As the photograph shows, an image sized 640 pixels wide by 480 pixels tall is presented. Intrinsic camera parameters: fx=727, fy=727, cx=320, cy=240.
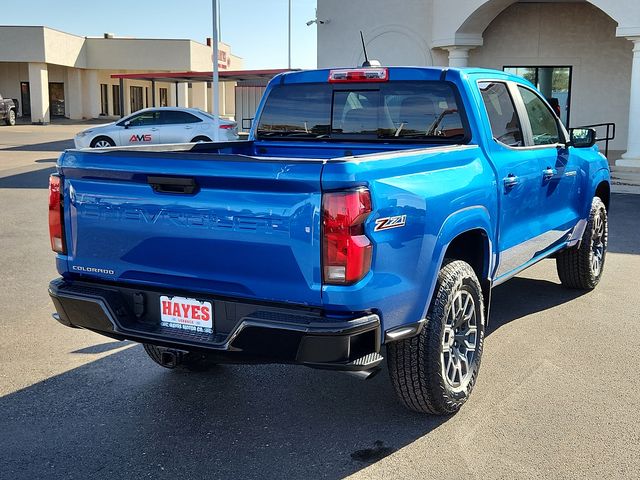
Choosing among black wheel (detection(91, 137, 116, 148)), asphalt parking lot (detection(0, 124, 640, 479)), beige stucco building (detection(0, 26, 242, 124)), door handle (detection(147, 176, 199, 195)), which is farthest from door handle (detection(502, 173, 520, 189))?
beige stucco building (detection(0, 26, 242, 124))

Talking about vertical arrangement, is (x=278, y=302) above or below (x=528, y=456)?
above

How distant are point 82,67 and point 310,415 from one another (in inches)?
2033

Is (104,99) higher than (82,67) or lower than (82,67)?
lower

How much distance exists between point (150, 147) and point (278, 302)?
215 cm

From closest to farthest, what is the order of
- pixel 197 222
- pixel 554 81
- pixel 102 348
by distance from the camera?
pixel 197 222, pixel 102 348, pixel 554 81

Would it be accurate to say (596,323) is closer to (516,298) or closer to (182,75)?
(516,298)

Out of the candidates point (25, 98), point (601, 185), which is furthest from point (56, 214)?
point (25, 98)

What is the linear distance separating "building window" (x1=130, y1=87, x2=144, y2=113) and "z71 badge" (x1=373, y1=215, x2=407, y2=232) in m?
55.9

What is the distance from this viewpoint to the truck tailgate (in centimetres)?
333

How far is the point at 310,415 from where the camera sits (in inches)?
168

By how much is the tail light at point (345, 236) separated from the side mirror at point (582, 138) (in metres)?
3.32

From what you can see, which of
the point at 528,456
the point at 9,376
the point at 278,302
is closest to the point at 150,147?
the point at 9,376

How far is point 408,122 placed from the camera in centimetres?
503

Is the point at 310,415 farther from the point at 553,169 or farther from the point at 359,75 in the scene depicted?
the point at 553,169
